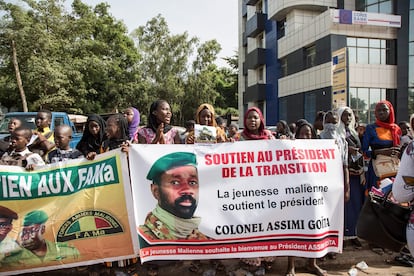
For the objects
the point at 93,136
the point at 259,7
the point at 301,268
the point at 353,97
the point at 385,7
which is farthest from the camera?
the point at 259,7

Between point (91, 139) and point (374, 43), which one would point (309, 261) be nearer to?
point (91, 139)

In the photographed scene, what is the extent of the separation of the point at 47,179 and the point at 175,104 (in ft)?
93.2

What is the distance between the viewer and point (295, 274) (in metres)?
3.55

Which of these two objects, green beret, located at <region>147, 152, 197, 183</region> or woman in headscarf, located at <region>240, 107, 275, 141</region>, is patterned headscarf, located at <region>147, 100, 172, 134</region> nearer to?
green beret, located at <region>147, 152, 197, 183</region>

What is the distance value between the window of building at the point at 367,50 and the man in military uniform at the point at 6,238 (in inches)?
820

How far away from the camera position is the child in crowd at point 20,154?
3.31m

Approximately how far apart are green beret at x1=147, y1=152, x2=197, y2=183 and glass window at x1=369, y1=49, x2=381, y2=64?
20526 mm

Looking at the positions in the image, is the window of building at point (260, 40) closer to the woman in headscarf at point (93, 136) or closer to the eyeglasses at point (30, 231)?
the woman in headscarf at point (93, 136)

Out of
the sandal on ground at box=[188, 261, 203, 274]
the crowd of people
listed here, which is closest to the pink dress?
the crowd of people

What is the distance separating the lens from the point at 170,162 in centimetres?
325

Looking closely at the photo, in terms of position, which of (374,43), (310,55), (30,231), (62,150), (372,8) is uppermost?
(372,8)

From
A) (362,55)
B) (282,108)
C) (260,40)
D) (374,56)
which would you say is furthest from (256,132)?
(260,40)

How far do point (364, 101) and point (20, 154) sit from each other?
20472 millimetres

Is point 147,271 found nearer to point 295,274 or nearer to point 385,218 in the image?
point 295,274
